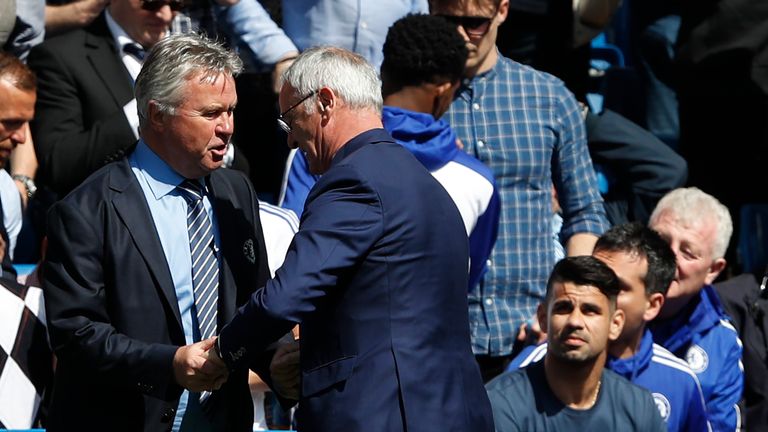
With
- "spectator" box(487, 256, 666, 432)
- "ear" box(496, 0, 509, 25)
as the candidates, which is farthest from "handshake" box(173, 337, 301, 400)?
"ear" box(496, 0, 509, 25)

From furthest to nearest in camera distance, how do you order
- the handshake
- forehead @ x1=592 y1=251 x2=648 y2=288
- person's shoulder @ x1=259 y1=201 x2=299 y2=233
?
forehead @ x1=592 y1=251 x2=648 y2=288 < person's shoulder @ x1=259 y1=201 x2=299 y2=233 < the handshake

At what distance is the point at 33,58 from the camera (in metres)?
5.90

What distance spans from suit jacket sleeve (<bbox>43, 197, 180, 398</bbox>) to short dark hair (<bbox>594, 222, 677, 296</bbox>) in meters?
2.30

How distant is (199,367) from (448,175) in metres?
1.76

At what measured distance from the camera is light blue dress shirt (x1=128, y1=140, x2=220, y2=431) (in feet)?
13.8

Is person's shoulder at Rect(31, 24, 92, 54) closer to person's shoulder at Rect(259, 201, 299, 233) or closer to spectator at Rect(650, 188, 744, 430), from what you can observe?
person's shoulder at Rect(259, 201, 299, 233)

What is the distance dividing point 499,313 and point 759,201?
8.57 ft

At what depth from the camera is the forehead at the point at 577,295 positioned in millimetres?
5266

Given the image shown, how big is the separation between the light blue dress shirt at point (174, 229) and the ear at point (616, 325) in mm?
1748

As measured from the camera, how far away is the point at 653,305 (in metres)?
5.77

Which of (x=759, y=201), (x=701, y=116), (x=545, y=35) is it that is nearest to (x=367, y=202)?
(x=545, y=35)

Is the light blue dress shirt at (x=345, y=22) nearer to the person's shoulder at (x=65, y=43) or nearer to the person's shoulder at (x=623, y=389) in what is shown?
the person's shoulder at (x=65, y=43)

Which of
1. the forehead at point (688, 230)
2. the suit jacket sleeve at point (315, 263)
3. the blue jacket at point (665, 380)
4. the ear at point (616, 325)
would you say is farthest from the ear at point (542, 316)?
the suit jacket sleeve at point (315, 263)

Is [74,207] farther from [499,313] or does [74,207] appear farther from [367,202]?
[499,313]
